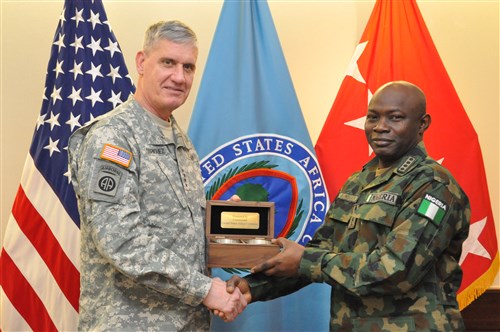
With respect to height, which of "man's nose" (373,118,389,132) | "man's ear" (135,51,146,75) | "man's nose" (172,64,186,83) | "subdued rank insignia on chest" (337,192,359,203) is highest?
"man's ear" (135,51,146,75)

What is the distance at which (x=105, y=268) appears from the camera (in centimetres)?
208

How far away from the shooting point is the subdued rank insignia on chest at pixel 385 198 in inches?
82.8

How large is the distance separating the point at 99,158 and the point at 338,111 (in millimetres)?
1739

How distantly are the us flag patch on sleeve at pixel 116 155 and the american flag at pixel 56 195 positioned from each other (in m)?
1.24

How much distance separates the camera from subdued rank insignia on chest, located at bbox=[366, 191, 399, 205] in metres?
2.10

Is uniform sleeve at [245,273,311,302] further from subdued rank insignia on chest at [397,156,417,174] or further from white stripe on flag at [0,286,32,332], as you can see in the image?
white stripe on flag at [0,286,32,332]

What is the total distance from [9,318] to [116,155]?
1.57 m

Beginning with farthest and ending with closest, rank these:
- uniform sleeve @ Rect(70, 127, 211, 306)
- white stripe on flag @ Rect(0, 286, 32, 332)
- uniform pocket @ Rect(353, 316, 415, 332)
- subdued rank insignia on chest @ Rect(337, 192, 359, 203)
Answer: white stripe on flag @ Rect(0, 286, 32, 332) < subdued rank insignia on chest @ Rect(337, 192, 359, 203) < uniform pocket @ Rect(353, 316, 415, 332) < uniform sleeve @ Rect(70, 127, 211, 306)

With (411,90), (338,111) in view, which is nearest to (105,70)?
(338,111)

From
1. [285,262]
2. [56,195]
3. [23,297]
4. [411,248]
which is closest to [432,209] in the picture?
[411,248]

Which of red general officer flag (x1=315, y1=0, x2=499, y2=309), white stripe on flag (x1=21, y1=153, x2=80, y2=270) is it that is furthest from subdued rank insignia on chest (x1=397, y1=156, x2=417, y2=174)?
white stripe on flag (x1=21, y1=153, x2=80, y2=270)

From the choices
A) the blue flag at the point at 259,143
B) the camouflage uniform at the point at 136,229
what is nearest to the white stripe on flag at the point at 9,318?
the blue flag at the point at 259,143

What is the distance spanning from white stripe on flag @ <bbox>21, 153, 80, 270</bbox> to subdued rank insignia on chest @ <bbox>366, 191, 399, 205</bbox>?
5.41 feet

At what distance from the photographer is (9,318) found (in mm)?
3088
